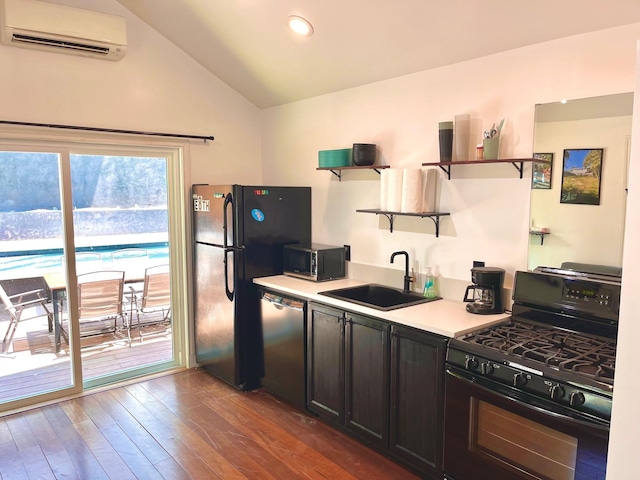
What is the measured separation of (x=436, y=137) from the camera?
10.3 feet

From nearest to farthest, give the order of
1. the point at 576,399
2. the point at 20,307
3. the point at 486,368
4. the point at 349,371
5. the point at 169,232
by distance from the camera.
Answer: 1. the point at 576,399
2. the point at 486,368
3. the point at 349,371
4. the point at 20,307
5. the point at 169,232

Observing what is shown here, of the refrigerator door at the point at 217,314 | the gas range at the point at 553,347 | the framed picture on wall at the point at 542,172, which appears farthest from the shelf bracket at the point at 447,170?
the refrigerator door at the point at 217,314

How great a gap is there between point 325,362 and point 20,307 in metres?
2.37

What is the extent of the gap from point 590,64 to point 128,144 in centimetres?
327

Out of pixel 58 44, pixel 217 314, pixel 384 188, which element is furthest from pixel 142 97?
pixel 384 188

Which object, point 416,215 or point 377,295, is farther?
point 377,295

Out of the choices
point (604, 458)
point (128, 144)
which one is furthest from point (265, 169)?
point (604, 458)

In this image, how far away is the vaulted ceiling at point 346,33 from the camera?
239 centimetres

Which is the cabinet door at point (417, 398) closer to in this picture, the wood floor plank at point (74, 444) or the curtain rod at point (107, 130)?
the wood floor plank at point (74, 444)

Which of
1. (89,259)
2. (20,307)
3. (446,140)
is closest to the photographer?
(446,140)

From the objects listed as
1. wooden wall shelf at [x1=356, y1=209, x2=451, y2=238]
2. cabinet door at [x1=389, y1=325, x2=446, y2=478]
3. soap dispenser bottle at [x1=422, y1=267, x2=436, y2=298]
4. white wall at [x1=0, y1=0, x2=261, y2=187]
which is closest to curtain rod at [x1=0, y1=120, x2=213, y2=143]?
white wall at [x1=0, y1=0, x2=261, y2=187]

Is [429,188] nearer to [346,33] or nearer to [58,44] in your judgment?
[346,33]

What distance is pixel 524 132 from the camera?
2664mm

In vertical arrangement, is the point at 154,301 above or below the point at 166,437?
above
